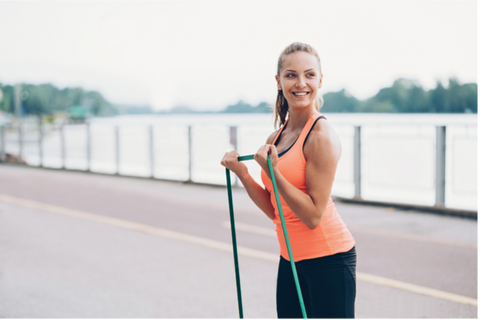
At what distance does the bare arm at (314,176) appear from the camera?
1.95 meters

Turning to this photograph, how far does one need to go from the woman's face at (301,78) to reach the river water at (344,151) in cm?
524

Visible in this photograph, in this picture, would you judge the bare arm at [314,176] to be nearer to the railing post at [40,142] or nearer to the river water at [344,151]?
the river water at [344,151]

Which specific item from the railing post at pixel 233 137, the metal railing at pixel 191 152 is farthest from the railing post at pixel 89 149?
the railing post at pixel 233 137

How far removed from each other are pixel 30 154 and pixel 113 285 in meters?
15.8

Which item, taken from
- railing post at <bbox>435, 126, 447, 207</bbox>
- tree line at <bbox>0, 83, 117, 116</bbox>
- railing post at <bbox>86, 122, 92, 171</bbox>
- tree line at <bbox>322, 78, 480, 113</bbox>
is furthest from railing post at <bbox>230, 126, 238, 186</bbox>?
tree line at <bbox>0, 83, 117, 116</bbox>

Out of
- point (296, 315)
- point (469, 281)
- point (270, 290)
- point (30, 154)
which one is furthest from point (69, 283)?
point (30, 154)

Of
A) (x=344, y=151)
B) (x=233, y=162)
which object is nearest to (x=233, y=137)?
(x=344, y=151)

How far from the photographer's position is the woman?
1.97 metres

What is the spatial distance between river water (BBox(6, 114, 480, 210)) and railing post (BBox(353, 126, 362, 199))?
0.43 feet

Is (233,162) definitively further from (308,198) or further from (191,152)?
(191,152)

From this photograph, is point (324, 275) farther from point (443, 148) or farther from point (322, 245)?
point (443, 148)

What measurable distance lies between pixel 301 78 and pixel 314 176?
434mm

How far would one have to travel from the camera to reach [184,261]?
5.56 meters

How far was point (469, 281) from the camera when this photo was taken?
4.88 metres
